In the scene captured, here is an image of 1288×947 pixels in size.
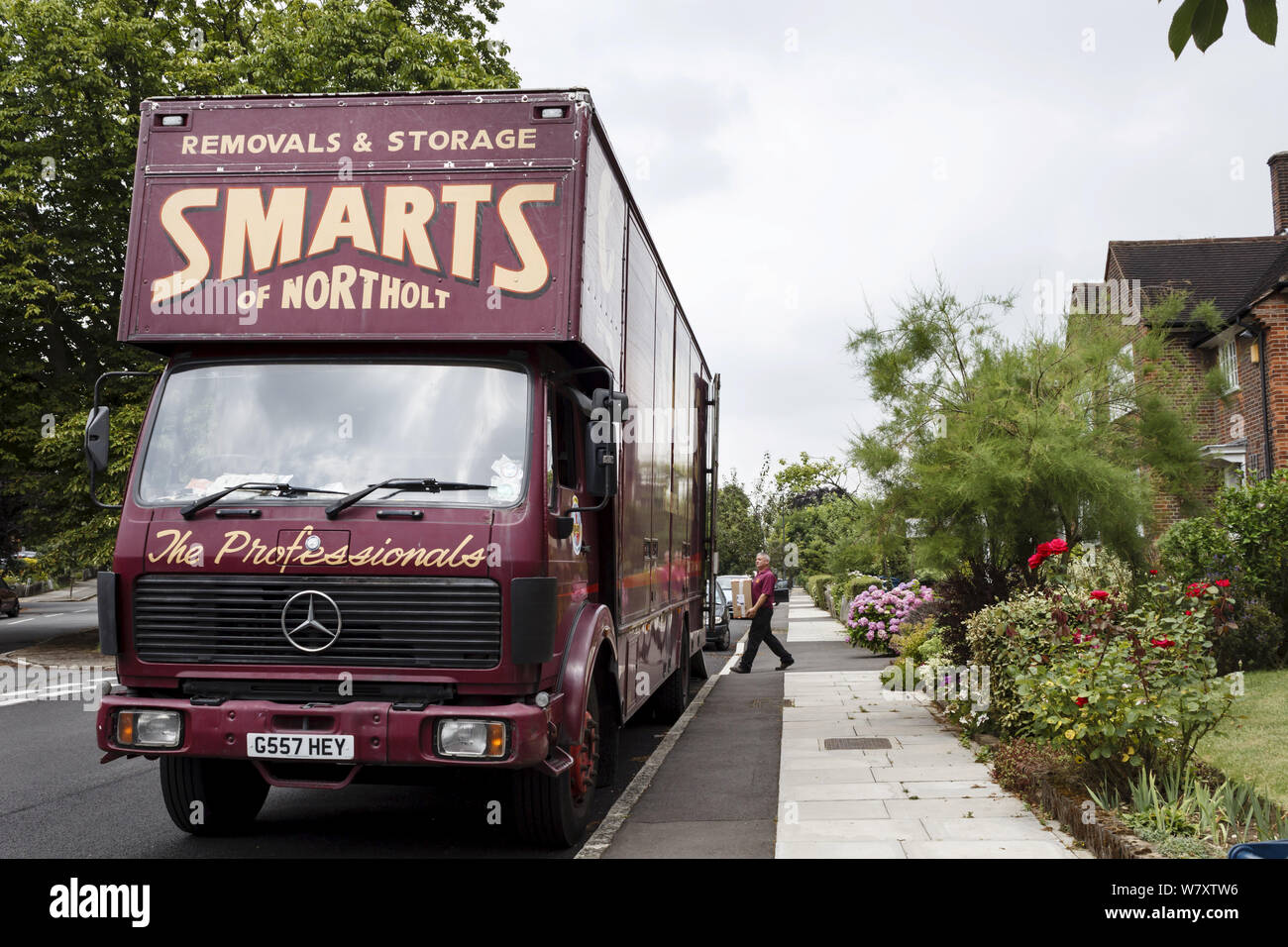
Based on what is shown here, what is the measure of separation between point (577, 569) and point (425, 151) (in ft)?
7.64

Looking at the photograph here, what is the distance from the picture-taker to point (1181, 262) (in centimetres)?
2864

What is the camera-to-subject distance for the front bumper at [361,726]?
4984 millimetres

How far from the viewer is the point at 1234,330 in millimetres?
22406

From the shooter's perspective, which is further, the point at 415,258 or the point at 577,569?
the point at 577,569

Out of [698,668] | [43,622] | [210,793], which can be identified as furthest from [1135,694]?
[43,622]

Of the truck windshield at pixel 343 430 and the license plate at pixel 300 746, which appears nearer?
the license plate at pixel 300 746

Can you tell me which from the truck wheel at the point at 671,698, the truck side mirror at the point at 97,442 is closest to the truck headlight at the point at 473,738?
the truck side mirror at the point at 97,442

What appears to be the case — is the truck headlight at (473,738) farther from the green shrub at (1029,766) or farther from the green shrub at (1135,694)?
the green shrub at (1029,766)

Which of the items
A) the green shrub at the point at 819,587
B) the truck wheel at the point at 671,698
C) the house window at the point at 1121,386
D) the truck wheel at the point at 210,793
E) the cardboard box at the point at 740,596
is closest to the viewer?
the truck wheel at the point at 210,793

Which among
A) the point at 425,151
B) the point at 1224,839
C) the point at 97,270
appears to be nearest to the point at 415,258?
the point at 425,151

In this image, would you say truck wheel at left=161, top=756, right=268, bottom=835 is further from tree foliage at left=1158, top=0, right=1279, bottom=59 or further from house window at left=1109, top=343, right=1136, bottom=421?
house window at left=1109, top=343, right=1136, bottom=421

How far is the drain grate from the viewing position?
898 centimetres

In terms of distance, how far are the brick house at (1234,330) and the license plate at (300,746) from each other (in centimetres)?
902
